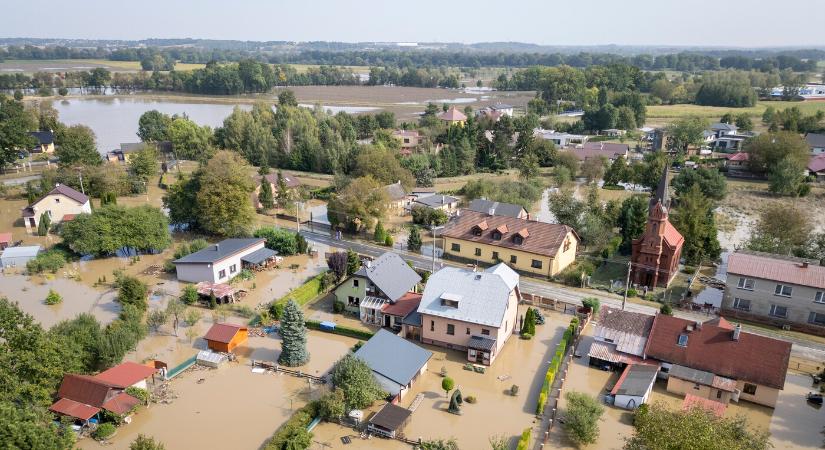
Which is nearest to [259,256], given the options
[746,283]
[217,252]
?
[217,252]

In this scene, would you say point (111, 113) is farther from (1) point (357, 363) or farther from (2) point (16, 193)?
(1) point (357, 363)

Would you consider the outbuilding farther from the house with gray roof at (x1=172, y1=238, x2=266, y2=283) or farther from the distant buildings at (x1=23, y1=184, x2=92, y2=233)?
the house with gray roof at (x1=172, y1=238, x2=266, y2=283)

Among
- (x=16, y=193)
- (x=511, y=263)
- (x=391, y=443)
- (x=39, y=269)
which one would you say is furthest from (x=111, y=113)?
(x=391, y=443)

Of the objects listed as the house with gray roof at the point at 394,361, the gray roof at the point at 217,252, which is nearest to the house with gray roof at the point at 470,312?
the house with gray roof at the point at 394,361

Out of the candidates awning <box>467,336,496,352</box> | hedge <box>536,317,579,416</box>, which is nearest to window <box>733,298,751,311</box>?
hedge <box>536,317,579,416</box>

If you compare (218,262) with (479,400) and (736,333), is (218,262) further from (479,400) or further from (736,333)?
(736,333)

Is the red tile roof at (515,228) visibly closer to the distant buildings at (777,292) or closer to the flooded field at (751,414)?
the distant buildings at (777,292)
